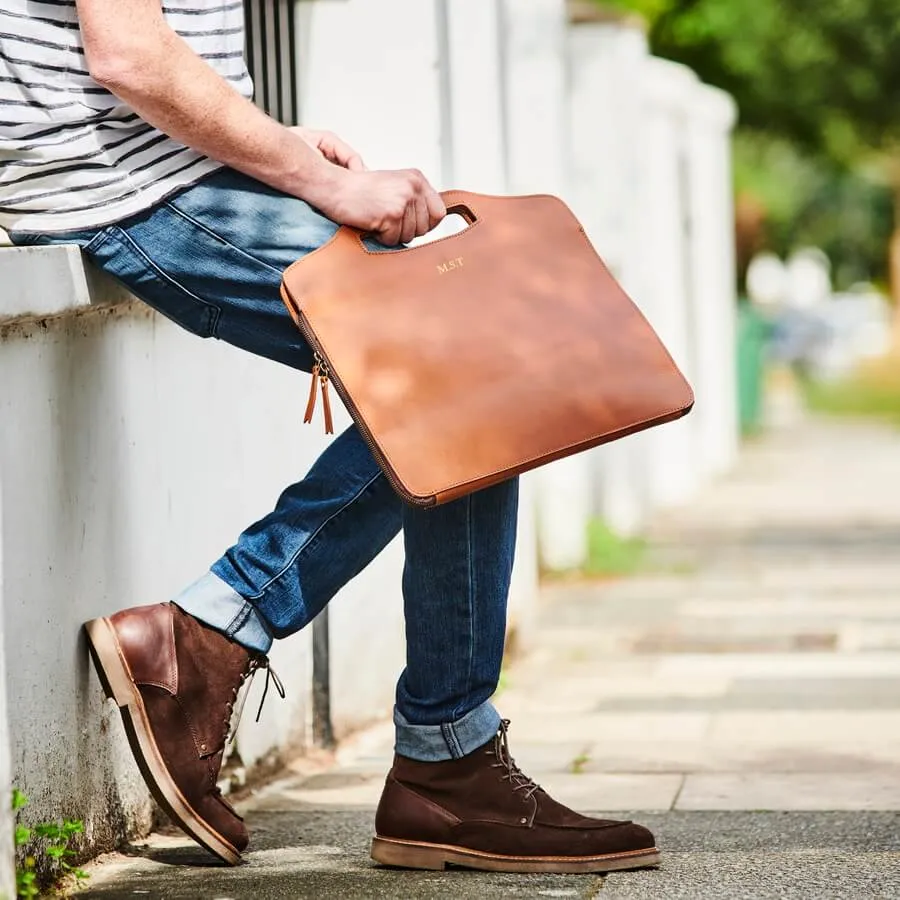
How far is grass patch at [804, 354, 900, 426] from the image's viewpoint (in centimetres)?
2566

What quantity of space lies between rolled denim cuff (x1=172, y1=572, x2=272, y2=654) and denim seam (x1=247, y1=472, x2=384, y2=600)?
0.03 meters

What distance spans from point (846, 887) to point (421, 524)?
3.15 ft

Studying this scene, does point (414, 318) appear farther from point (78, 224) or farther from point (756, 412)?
point (756, 412)

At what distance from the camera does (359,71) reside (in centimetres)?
538

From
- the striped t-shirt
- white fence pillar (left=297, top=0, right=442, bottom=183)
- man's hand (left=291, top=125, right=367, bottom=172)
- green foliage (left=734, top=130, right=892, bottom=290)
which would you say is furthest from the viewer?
green foliage (left=734, top=130, right=892, bottom=290)

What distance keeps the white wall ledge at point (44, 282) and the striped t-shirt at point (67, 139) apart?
7cm

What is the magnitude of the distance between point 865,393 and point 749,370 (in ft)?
35.8

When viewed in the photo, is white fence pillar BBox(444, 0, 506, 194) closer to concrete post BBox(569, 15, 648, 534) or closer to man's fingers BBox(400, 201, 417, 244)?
man's fingers BBox(400, 201, 417, 244)

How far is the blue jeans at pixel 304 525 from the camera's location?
10.1ft

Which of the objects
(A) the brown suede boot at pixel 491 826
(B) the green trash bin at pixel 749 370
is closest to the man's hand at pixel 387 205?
(A) the brown suede boot at pixel 491 826

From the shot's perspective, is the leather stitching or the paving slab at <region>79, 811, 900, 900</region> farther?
the leather stitching

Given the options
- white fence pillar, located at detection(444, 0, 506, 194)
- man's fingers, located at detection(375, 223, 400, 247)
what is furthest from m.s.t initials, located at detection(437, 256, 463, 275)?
white fence pillar, located at detection(444, 0, 506, 194)

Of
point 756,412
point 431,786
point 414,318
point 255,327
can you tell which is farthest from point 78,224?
point 756,412

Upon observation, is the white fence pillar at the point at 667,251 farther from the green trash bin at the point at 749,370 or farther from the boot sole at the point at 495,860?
the boot sole at the point at 495,860
